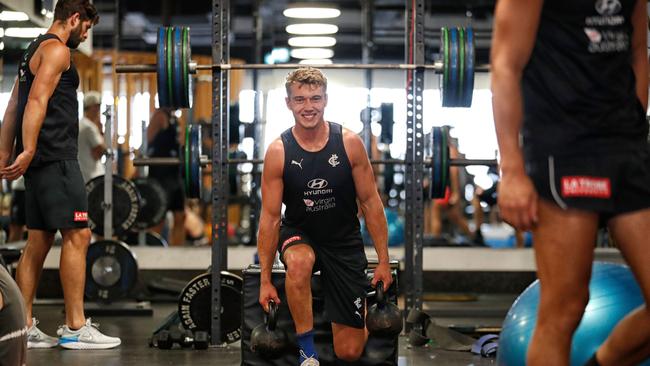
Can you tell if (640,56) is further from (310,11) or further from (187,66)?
(310,11)

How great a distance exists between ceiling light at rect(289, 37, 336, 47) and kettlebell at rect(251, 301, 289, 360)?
6261 millimetres

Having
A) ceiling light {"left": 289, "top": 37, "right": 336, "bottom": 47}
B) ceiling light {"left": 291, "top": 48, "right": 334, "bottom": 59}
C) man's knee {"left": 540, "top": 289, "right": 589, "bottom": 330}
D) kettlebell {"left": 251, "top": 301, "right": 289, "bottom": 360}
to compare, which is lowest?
kettlebell {"left": 251, "top": 301, "right": 289, "bottom": 360}

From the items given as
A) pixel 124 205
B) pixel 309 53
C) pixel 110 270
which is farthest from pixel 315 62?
pixel 309 53

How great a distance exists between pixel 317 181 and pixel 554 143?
1.52m

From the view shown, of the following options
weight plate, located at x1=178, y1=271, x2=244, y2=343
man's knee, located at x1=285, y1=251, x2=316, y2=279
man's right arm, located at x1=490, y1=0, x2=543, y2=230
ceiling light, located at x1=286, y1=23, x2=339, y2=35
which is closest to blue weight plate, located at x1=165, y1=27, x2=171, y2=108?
weight plate, located at x1=178, y1=271, x2=244, y2=343

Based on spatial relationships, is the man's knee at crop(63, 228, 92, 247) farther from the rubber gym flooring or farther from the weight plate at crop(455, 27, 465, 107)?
the weight plate at crop(455, 27, 465, 107)

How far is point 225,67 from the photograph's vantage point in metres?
4.32

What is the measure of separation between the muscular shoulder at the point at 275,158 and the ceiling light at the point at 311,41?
5988mm

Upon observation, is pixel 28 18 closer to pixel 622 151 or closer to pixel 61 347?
pixel 61 347

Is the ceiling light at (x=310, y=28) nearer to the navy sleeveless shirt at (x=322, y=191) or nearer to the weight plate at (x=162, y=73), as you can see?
the weight plate at (x=162, y=73)

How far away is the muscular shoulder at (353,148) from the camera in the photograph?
3439mm

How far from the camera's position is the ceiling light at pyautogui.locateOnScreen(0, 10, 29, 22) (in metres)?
5.82

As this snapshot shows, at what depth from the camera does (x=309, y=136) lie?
11.3 feet

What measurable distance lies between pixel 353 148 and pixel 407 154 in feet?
3.97
